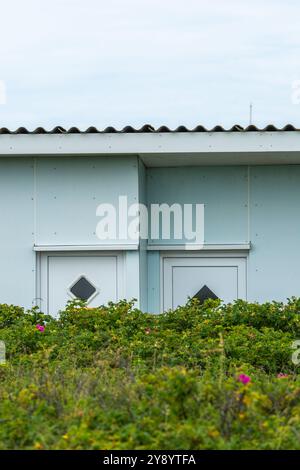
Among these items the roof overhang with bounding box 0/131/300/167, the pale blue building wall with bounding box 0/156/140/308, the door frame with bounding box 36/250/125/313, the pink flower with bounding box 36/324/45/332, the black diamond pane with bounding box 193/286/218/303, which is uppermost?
the roof overhang with bounding box 0/131/300/167

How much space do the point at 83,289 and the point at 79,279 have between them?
15 centimetres

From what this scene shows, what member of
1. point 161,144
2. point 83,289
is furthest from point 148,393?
point 83,289

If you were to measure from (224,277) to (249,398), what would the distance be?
7.89 meters

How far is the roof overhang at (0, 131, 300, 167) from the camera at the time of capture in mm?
12625

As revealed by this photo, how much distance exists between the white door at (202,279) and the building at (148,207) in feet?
0.05

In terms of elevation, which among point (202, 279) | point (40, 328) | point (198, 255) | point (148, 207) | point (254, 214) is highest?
point (148, 207)

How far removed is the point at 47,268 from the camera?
13.3 m

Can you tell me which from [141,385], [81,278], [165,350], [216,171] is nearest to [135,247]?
[81,278]

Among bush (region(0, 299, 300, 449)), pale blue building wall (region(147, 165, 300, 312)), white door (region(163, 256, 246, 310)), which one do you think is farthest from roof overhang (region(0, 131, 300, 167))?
bush (region(0, 299, 300, 449))

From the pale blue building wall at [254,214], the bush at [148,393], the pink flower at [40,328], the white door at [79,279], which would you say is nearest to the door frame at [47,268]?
the white door at [79,279]

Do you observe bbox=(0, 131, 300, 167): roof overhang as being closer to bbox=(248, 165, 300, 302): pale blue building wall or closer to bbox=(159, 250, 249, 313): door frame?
bbox=(248, 165, 300, 302): pale blue building wall

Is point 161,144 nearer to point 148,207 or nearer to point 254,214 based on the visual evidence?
point 148,207

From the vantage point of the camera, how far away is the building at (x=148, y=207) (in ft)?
41.8
